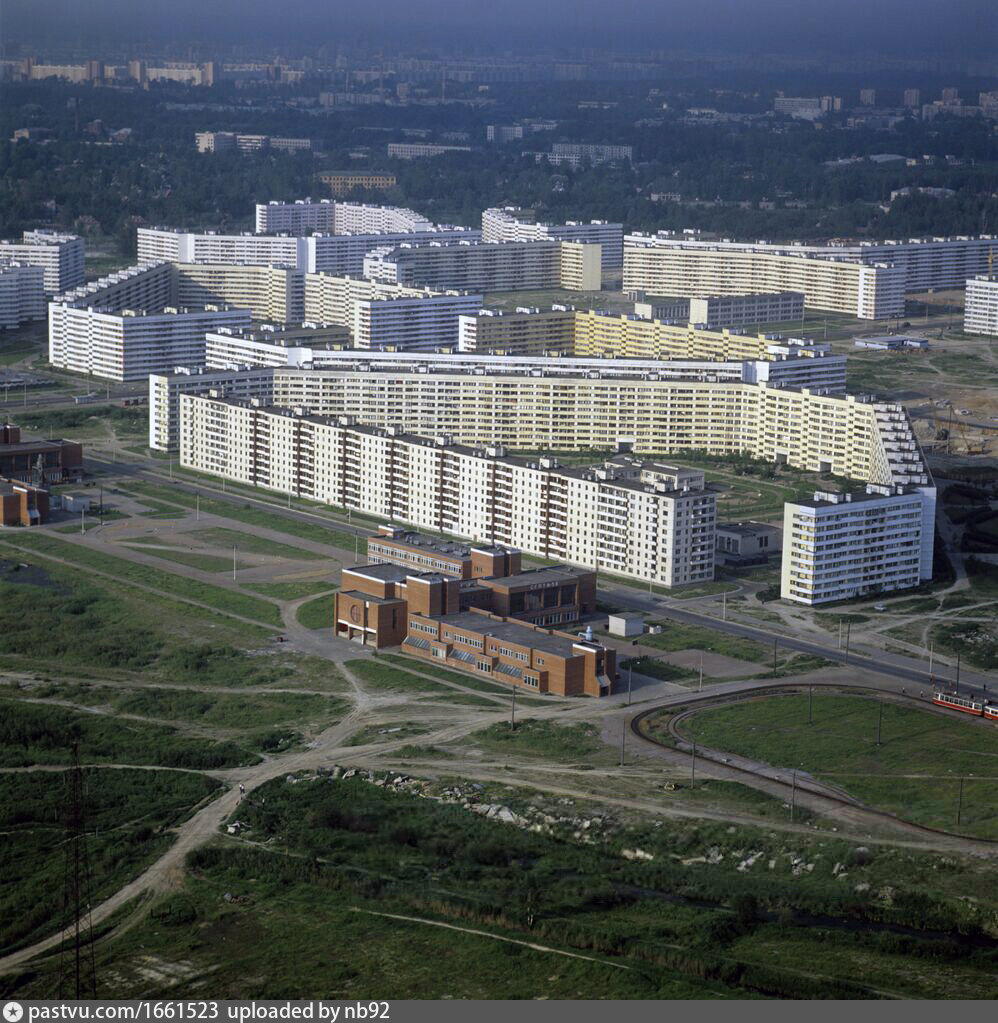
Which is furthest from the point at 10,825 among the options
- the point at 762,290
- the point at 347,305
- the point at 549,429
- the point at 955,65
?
the point at 955,65

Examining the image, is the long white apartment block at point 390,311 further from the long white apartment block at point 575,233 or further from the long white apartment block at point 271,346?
the long white apartment block at point 575,233

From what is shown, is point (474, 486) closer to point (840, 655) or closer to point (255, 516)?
point (255, 516)

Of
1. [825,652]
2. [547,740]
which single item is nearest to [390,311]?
[825,652]

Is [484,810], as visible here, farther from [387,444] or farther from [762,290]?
[762,290]

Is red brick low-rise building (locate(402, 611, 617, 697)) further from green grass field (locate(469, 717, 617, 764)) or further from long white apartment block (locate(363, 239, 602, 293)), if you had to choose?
long white apartment block (locate(363, 239, 602, 293))

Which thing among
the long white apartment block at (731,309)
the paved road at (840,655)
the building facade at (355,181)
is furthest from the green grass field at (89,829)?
the building facade at (355,181)
